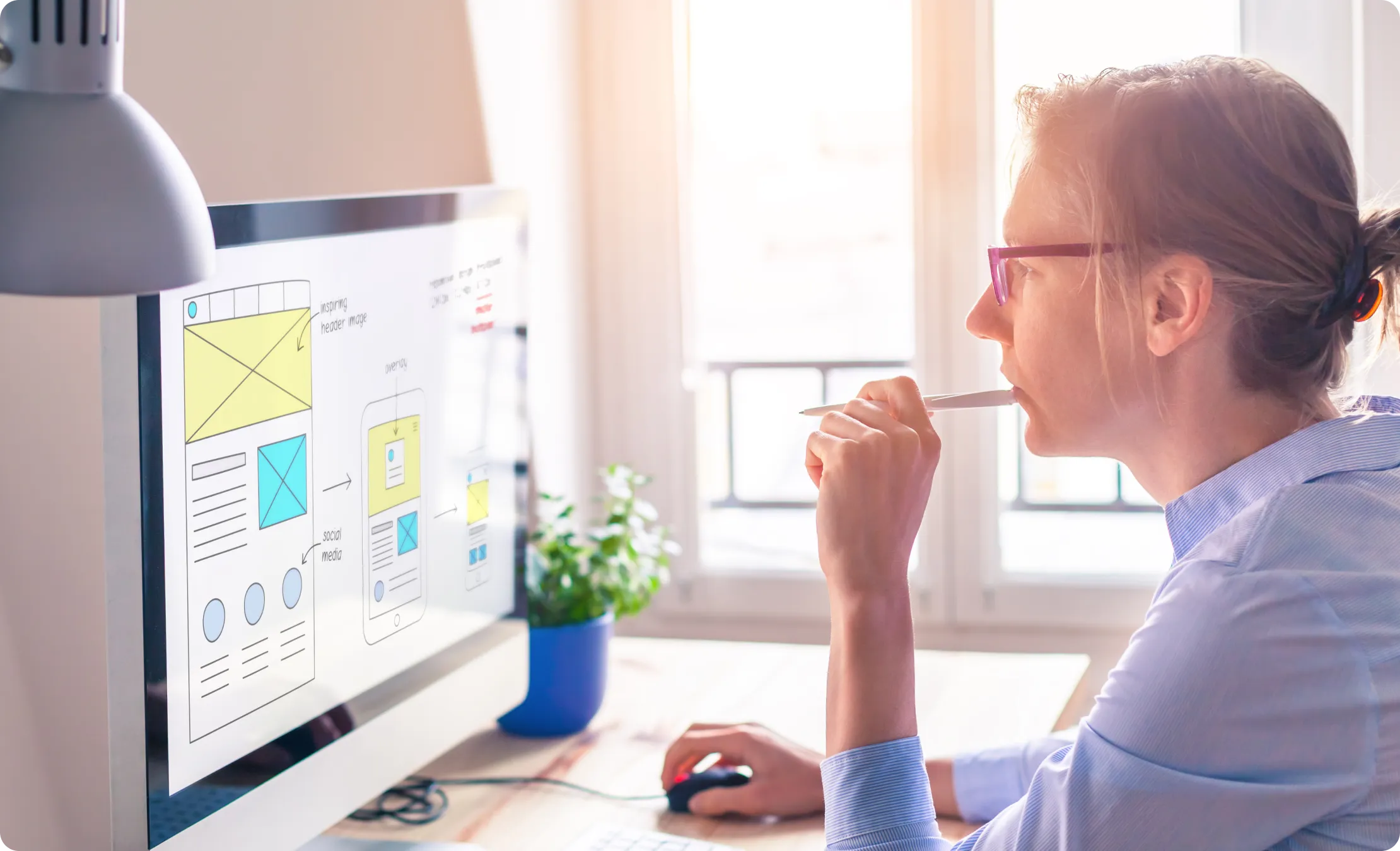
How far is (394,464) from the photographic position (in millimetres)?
1171

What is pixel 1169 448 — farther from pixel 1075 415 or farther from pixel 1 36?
pixel 1 36

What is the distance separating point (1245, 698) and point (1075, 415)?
0.93ft

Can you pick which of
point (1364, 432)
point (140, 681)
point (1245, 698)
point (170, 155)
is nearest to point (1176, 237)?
point (1364, 432)

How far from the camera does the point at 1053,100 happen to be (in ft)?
3.33

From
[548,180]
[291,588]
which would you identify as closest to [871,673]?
[291,588]

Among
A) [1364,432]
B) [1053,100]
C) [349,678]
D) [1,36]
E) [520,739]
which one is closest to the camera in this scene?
[1,36]

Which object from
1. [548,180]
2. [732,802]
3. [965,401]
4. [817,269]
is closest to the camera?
[965,401]

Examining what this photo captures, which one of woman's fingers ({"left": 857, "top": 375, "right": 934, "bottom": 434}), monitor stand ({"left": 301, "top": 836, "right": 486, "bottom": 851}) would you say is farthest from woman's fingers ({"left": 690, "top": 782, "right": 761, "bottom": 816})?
woman's fingers ({"left": 857, "top": 375, "right": 934, "bottom": 434})

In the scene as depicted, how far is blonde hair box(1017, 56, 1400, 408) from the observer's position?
909mm

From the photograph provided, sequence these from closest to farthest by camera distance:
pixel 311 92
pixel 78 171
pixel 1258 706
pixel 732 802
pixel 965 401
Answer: pixel 78 171
pixel 1258 706
pixel 965 401
pixel 732 802
pixel 311 92

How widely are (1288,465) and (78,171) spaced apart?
77cm

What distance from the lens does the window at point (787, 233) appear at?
8.08 ft

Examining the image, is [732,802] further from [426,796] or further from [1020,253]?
[1020,253]

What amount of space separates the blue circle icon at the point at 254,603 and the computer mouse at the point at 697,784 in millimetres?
514
